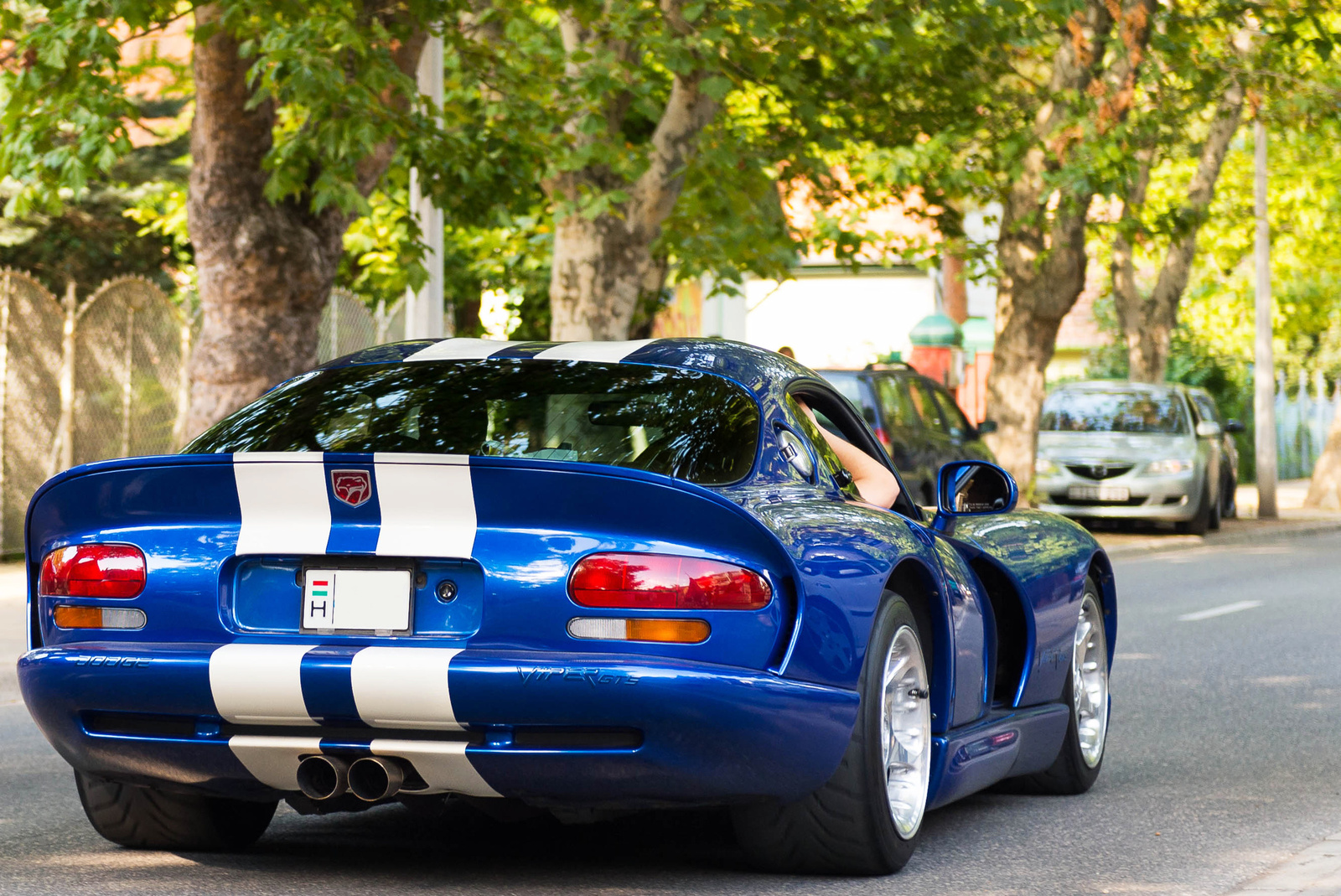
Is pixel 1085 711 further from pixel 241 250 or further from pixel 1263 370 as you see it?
pixel 1263 370

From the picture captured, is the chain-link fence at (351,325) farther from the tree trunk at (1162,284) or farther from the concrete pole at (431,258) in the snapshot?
the tree trunk at (1162,284)

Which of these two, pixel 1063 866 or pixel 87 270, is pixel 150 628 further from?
pixel 87 270

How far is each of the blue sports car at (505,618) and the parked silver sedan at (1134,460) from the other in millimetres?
17922

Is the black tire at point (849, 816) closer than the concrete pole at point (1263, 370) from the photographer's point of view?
Yes

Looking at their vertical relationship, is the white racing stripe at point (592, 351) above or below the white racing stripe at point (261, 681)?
above

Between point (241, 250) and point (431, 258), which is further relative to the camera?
point (431, 258)

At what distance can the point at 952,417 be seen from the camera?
19.4m

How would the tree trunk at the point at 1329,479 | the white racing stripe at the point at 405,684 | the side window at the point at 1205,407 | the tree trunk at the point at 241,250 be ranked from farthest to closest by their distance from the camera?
the tree trunk at the point at 1329,479, the side window at the point at 1205,407, the tree trunk at the point at 241,250, the white racing stripe at the point at 405,684

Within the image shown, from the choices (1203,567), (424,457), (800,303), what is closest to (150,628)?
(424,457)

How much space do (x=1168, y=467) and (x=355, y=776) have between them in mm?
19102

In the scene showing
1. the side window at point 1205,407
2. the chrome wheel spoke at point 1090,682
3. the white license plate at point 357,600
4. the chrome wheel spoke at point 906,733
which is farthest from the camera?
the side window at point 1205,407

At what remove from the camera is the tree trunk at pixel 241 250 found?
12945mm

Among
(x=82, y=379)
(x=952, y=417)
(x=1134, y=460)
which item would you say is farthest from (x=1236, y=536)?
(x=82, y=379)

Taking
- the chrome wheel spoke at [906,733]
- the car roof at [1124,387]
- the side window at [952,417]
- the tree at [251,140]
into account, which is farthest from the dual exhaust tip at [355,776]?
the car roof at [1124,387]
